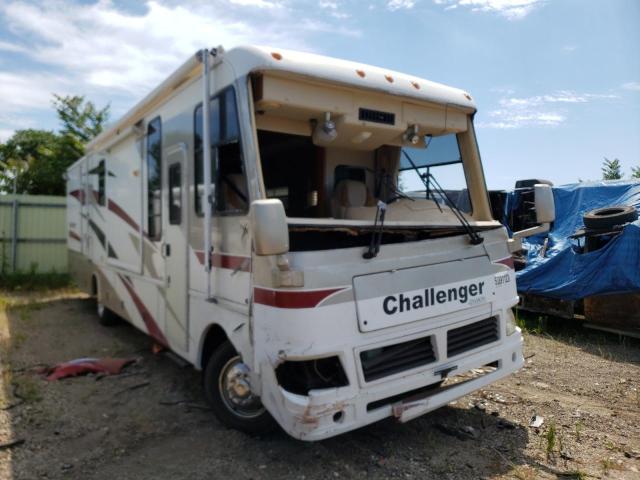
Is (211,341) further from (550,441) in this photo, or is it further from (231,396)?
(550,441)

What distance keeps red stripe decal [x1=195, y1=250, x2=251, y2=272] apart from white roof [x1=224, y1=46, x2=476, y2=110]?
1.33 meters

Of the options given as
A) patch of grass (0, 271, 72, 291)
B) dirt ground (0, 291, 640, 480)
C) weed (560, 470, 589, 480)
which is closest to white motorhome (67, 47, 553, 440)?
dirt ground (0, 291, 640, 480)

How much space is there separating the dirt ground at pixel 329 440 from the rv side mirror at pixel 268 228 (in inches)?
64.9

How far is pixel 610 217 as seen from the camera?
23.1 ft

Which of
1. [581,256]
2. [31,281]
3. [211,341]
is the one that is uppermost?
[581,256]

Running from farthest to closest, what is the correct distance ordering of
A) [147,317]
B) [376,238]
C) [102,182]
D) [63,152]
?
1. [63,152]
2. [102,182]
3. [147,317]
4. [376,238]

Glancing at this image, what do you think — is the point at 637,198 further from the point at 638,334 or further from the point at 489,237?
the point at 489,237

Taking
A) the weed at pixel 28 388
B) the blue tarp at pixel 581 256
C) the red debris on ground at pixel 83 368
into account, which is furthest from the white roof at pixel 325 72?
the blue tarp at pixel 581 256

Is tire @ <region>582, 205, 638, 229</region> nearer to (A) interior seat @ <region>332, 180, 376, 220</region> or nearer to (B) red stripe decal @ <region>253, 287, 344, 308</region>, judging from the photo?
(A) interior seat @ <region>332, 180, 376, 220</region>

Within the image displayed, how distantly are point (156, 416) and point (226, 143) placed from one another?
255cm

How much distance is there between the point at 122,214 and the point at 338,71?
3.94m

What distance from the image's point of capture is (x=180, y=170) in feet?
15.6

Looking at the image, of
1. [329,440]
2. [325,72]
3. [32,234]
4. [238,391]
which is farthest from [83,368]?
[32,234]

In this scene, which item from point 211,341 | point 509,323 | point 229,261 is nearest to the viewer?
point 229,261
